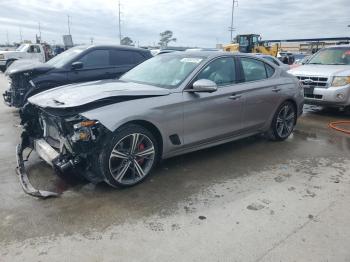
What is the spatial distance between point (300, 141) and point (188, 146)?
2.74 m

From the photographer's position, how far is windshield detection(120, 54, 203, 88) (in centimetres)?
458

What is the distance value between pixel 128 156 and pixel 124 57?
4976 millimetres

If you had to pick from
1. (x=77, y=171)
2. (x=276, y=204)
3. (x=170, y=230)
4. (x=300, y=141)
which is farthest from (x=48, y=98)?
(x=300, y=141)

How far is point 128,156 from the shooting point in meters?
3.93

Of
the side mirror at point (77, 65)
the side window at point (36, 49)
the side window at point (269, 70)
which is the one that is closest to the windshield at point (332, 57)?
the side window at point (269, 70)

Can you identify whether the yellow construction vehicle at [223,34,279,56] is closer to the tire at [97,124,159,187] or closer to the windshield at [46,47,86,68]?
the windshield at [46,47,86,68]

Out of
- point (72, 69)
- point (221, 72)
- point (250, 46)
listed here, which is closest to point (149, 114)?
point (221, 72)

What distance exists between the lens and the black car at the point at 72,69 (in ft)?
24.1

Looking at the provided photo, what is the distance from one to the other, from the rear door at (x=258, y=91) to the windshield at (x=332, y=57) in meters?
4.18

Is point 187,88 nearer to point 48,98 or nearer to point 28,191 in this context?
point 48,98

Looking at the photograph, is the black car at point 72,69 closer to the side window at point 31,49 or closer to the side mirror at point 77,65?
the side mirror at point 77,65

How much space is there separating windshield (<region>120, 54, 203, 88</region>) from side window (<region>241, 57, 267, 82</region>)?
0.92 m

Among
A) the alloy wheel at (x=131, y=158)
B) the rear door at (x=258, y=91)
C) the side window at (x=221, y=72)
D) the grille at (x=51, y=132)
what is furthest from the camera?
the rear door at (x=258, y=91)

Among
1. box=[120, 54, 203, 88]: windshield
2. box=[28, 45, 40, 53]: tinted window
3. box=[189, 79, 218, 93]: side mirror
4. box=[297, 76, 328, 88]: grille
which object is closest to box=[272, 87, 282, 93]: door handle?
box=[120, 54, 203, 88]: windshield
